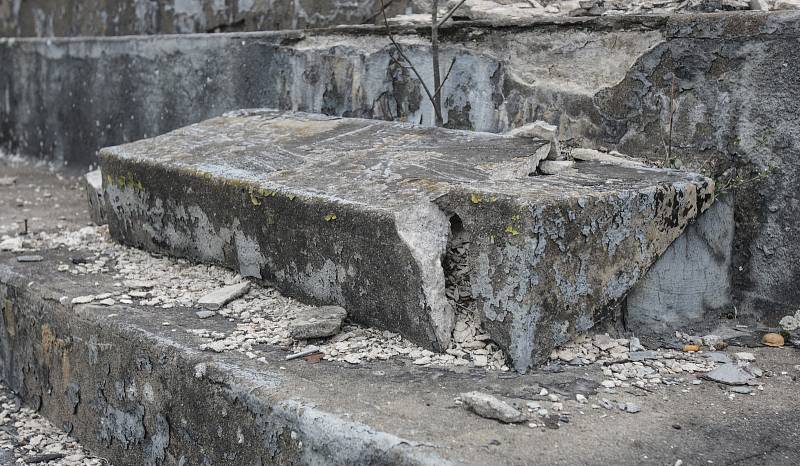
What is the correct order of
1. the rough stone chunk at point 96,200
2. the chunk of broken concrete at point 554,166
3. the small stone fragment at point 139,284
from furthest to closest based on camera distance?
the rough stone chunk at point 96,200 < the small stone fragment at point 139,284 < the chunk of broken concrete at point 554,166

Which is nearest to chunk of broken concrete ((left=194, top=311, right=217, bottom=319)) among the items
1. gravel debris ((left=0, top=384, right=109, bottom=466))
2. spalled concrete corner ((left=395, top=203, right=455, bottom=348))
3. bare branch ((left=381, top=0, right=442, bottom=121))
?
gravel debris ((left=0, top=384, right=109, bottom=466))

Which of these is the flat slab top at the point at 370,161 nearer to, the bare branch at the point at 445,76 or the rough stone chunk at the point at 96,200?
the bare branch at the point at 445,76

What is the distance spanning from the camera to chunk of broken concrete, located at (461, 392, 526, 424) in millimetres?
1846

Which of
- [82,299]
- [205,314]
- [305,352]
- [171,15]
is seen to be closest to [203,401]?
[305,352]

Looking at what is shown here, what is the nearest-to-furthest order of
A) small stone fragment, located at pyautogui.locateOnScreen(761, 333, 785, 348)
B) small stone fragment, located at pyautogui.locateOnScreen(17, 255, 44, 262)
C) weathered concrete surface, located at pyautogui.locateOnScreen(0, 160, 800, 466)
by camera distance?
weathered concrete surface, located at pyautogui.locateOnScreen(0, 160, 800, 466)
small stone fragment, located at pyautogui.locateOnScreen(761, 333, 785, 348)
small stone fragment, located at pyautogui.locateOnScreen(17, 255, 44, 262)

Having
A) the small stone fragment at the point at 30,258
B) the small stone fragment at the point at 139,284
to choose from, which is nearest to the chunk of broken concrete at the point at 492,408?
the small stone fragment at the point at 139,284

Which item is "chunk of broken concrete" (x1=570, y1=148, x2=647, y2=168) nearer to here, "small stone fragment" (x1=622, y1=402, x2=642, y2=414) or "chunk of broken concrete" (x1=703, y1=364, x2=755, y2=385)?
"chunk of broken concrete" (x1=703, y1=364, x2=755, y2=385)

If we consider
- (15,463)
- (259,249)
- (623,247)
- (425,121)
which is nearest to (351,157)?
(259,249)

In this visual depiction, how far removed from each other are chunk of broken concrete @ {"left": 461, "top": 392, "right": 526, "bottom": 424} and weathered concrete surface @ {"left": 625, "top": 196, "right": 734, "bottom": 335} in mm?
706

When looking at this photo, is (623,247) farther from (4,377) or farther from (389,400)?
(4,377)

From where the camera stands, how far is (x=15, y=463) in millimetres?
2660

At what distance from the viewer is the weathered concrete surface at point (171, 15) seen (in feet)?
13.4

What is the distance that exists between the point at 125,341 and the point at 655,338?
1538mm

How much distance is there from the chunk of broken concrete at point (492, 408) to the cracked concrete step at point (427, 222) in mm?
262
